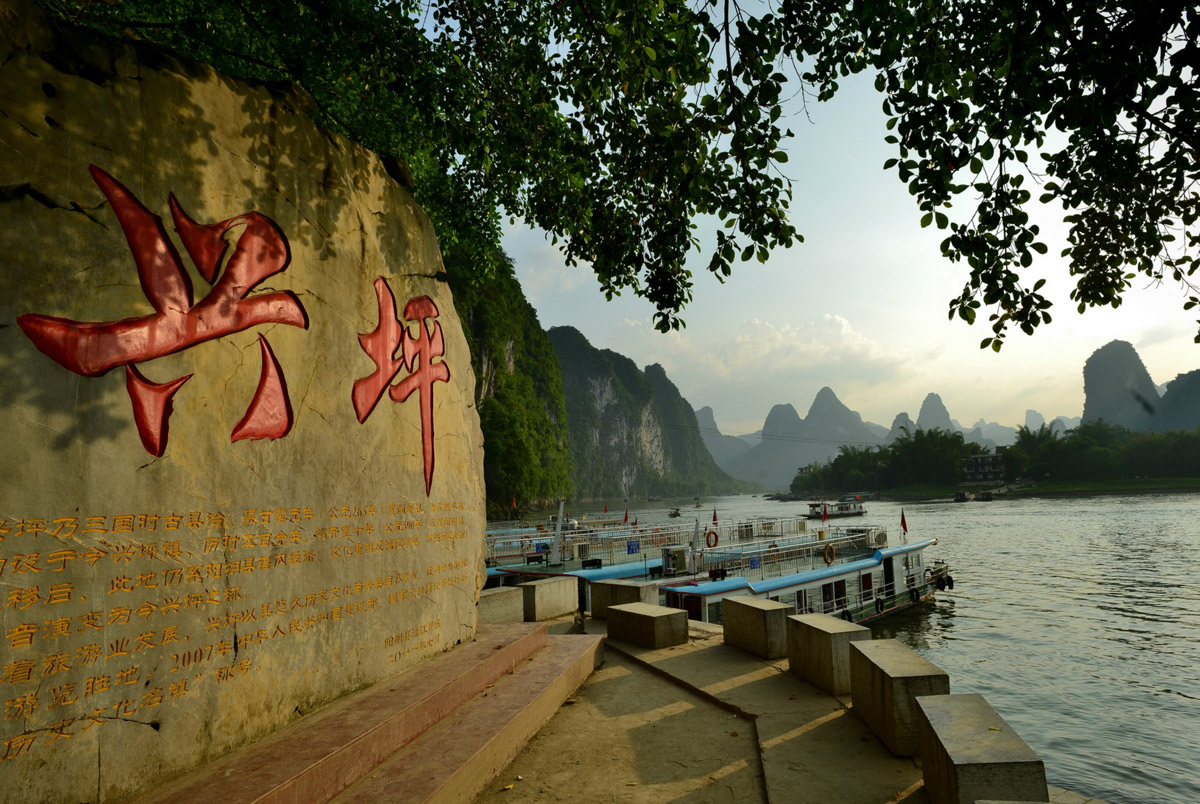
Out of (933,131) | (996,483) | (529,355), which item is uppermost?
(529,355)

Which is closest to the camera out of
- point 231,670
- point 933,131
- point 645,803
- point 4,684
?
point 4,684

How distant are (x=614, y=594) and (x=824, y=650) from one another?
4.03m

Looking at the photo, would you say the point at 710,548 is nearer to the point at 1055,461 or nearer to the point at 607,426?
the point at 1055,461

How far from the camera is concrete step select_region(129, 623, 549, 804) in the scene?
2.90 m

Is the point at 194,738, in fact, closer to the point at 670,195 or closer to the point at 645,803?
the point at 645,803

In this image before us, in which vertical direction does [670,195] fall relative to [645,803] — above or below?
above

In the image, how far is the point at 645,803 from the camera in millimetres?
3658

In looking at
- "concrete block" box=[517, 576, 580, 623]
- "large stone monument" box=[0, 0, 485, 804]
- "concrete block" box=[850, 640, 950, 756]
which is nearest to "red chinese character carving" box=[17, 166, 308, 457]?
"large stone monument" box=[0, 0, 485, 804]

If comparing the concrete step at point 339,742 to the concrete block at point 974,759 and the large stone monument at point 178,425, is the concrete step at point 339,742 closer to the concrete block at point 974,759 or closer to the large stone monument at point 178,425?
the large stone monument at point 178,425

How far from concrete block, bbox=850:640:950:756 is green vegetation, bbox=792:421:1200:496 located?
3364 inches

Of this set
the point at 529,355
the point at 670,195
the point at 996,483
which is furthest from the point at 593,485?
the point at 670,195

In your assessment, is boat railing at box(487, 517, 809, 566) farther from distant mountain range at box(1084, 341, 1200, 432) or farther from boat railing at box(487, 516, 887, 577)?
distant mountain range at box(1084, 341, 1200, 432)

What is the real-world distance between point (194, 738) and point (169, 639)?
0.54 meters

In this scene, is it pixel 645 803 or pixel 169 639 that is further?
pixel 645 803
